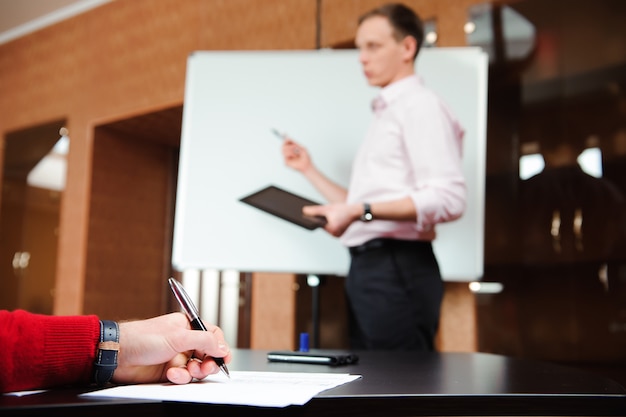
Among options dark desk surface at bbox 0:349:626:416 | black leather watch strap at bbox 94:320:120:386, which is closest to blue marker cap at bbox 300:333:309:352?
dark desk surface at bbox 0:349:626:416

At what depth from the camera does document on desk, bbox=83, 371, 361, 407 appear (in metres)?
0.61

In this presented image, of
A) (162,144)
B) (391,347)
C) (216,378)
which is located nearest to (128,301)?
(162,144)

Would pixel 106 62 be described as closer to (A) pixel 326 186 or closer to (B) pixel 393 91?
(A) pixel 326 186

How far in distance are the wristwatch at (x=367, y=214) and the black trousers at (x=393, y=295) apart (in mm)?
68

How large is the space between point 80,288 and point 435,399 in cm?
445

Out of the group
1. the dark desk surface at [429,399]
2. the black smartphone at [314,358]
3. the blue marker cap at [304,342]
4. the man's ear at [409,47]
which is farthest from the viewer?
the man's ear at [409,47]

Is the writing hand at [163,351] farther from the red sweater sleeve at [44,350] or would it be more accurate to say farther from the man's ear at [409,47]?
the man's ear at [409,47]

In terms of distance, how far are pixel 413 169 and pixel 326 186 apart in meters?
0.44

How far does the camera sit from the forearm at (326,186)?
2.41 meters

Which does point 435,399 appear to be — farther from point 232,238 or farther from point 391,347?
point 232,238

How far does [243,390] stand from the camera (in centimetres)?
68

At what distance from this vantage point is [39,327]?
2.35 feet

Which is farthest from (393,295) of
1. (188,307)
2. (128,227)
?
(128,227)

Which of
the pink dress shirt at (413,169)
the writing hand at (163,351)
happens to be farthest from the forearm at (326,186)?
the writing hand at (163,351)
